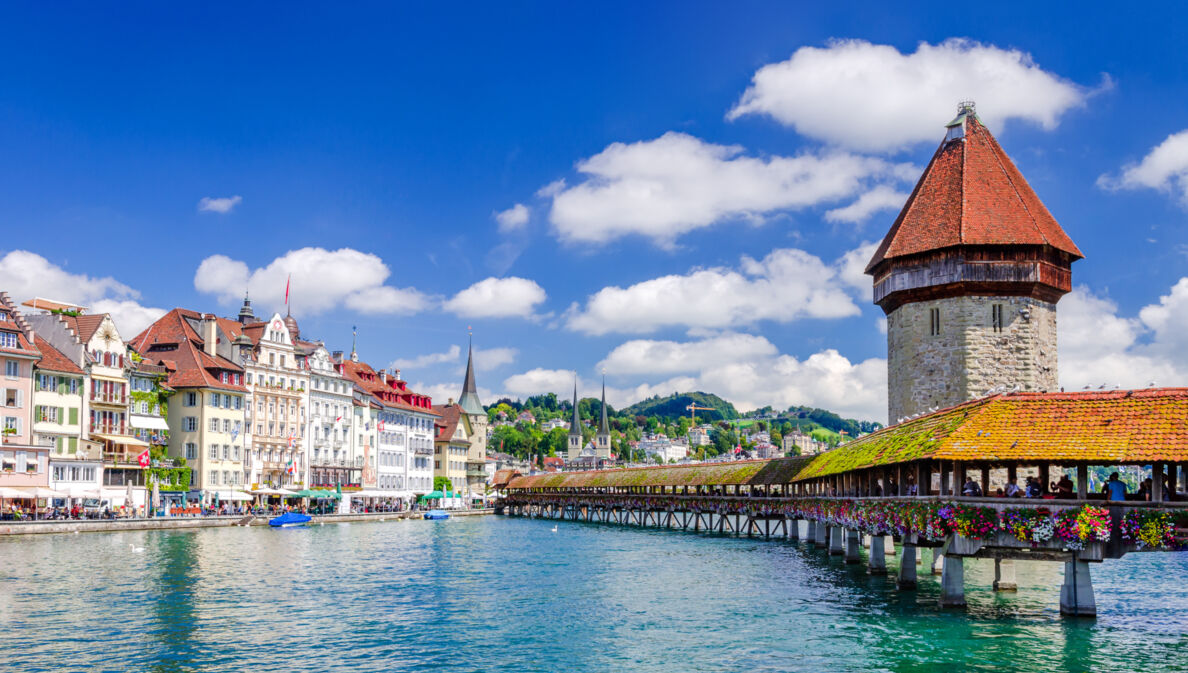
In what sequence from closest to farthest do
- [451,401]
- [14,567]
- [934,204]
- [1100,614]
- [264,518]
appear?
[1100,614] → [14,567] → [934,204] → [264,518] → [451,401]

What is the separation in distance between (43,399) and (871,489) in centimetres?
5396

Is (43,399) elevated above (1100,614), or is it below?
above

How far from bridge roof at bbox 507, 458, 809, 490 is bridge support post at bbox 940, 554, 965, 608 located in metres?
29.4

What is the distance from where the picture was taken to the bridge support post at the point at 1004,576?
32.0m

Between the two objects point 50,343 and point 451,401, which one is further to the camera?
point 451,401

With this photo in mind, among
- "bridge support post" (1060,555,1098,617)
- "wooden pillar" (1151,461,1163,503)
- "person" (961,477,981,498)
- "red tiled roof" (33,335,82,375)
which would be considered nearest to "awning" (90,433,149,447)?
"red tiled roof" (33,335,82,375)

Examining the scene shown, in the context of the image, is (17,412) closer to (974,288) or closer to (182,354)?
(182,354)

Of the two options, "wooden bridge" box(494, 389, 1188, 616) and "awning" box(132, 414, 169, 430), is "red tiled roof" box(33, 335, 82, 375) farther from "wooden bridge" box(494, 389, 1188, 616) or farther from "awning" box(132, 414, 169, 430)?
"wooden bridge" box(494, 389, 1188, 616)

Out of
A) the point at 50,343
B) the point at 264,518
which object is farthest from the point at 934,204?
the point at 50,343

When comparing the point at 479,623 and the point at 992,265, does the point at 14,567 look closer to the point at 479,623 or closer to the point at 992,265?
the point at 479,623

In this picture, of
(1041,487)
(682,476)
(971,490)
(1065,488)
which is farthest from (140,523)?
(1065,488)

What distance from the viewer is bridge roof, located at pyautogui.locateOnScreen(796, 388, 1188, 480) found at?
75.4 ft

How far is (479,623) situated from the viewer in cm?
2842

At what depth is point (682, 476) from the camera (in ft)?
268
